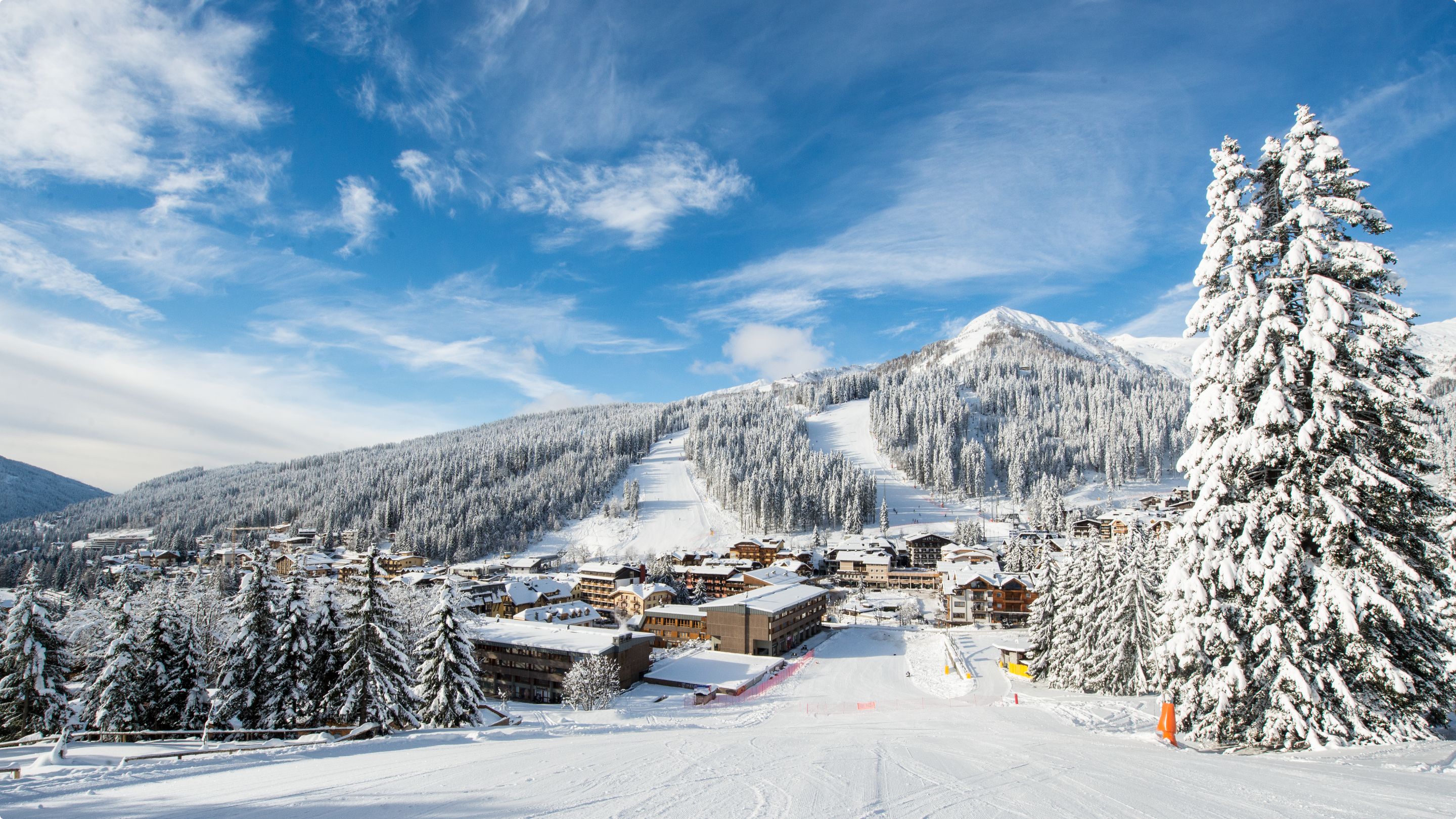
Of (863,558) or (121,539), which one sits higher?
(863,558)

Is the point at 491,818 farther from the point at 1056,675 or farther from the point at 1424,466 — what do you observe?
the point at 1056,675

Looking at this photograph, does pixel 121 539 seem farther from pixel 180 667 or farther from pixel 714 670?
pixel 714 670

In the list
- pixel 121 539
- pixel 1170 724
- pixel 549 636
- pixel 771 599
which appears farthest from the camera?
pixel 121 539

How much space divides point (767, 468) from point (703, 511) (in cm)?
1805

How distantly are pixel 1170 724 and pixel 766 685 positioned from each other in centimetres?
3503

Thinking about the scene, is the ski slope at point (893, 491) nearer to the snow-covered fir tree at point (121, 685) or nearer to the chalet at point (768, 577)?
the chalet at point (768, 577)

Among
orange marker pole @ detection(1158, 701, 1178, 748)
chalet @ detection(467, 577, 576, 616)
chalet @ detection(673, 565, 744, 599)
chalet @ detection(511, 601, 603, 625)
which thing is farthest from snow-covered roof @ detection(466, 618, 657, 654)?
orange marker pole @ detection(1158, 701, 1178, 748)

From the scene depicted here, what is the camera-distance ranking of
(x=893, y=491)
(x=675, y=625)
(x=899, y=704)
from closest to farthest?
(x=899, y=704) < (x=675, y=625) < (x=893, y=491)

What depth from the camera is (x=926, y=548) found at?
341ft

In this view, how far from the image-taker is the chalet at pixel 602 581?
84.9m

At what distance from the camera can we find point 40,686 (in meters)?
24.8

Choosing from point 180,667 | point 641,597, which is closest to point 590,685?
point 180,667

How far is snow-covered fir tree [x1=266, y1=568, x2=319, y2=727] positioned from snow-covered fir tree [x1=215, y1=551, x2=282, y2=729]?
0.14 meters

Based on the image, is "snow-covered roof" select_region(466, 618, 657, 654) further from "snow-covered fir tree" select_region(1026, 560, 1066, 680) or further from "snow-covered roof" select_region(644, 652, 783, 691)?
"snow-covered fir tree" select_region(1026, 560, 1066, 680)
